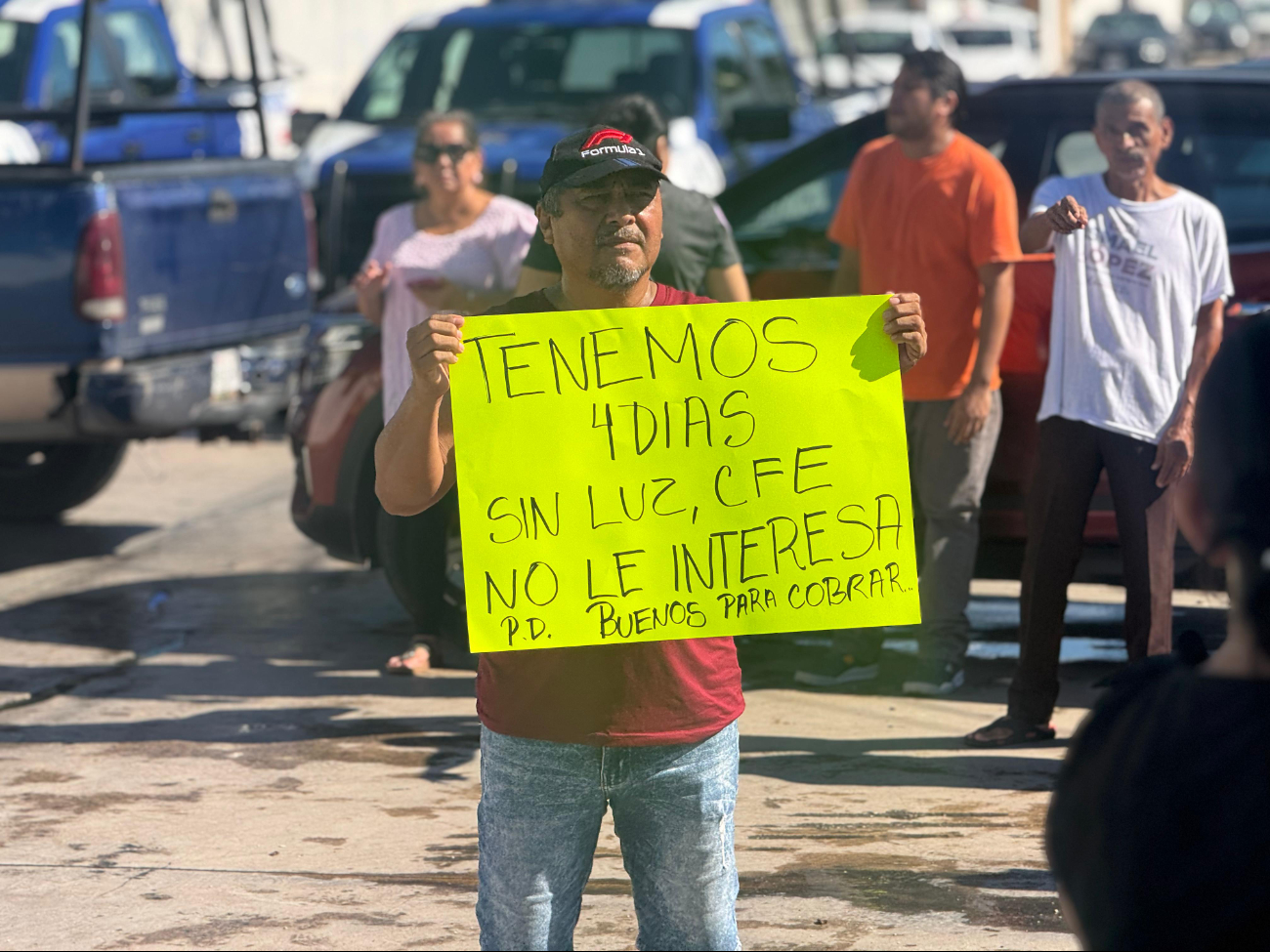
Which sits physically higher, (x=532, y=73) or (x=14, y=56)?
(x=14, y=56)

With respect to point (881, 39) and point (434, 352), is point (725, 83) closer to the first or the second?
point (434, 352)

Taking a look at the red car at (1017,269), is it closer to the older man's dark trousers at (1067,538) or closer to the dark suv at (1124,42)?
the older man's dark trousers at (1067,538)

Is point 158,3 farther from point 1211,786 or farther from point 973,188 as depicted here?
point 1211,786

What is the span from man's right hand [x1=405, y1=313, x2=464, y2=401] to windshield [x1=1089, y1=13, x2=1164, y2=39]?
44.9 meters

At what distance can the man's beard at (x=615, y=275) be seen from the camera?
3.00 meters

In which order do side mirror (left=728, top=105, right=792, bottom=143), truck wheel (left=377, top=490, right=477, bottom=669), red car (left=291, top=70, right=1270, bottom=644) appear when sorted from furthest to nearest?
side mirror (left=728, top=105, right=792, bottom=143) → truck wheel (left=377, top=490, right=477, bottom=669) → red car (left=291, top=70, right=1270, bottom=644)


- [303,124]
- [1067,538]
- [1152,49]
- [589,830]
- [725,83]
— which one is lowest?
[1067,538]

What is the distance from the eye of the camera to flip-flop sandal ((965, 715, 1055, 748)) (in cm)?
556

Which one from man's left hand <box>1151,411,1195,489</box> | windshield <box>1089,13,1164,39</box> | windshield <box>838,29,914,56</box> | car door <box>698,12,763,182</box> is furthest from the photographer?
windshield <box>1089,13,1164,39</box>

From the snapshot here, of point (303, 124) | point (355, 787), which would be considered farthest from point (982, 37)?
point (355, 787)

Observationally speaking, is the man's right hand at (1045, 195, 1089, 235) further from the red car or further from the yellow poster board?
the yellow poster board

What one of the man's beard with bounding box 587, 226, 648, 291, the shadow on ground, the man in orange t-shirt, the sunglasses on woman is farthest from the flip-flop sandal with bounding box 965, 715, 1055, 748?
the shadow on ground

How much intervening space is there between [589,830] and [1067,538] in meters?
2.81

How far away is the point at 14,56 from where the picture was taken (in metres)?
11.5
